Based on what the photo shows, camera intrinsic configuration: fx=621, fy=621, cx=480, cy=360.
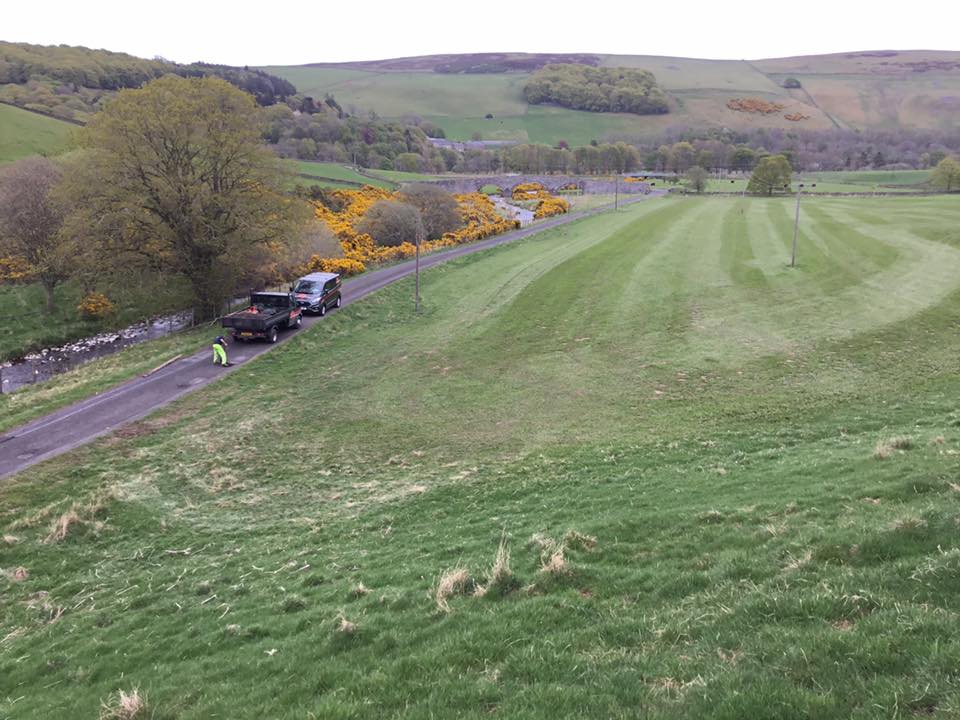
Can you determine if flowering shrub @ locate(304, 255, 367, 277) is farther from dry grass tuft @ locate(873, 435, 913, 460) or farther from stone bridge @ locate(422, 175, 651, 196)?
stone bridge @ locate(422, 175, 651, 196)

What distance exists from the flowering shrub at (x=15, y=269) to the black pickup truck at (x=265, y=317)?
26337 mm

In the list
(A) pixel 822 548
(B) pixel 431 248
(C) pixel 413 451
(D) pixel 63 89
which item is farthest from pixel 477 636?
(D) pixel 63 89

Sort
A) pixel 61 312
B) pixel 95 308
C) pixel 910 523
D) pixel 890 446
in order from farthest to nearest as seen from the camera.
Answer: pixel 61 312
pixel 95 308
pixel 890 446
pixel 910 523

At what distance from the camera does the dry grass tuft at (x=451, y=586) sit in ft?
29.4

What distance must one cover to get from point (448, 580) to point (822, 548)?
5321 mm

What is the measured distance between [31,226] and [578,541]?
5332cm

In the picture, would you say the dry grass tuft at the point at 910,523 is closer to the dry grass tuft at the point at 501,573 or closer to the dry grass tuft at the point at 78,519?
the dry grass tuft at the point at 501,573

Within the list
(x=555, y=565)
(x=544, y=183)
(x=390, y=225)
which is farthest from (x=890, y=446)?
(x=544, y=183)

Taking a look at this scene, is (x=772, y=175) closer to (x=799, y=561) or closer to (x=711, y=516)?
(x=711, y=516)

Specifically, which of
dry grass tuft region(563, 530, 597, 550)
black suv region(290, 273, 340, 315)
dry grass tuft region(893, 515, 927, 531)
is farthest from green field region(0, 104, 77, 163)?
dry grass tuft region(893, 515, 927, 531)

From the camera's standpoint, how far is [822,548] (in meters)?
8.62

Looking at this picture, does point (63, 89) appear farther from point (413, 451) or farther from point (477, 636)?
point (477, 636)

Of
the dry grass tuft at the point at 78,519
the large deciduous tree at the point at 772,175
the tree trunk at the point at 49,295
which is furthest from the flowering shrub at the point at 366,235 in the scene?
the large deciduous tree at the point at 772,175

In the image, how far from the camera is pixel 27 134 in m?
93.2
